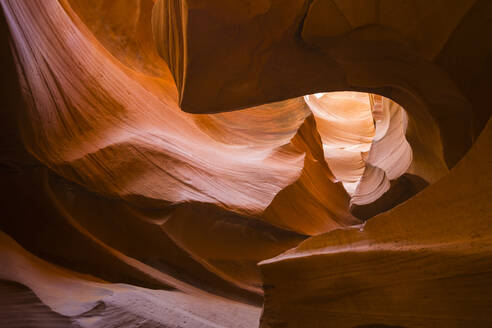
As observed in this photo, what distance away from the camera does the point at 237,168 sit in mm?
3783

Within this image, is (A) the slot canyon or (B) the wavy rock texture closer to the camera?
(B) the wavy rock texture

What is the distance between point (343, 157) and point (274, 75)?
13.5 ft

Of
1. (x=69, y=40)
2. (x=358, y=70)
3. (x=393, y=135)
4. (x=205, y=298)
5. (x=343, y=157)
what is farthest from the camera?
(x=343, y=157)

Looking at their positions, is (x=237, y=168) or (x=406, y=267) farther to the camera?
(x=237, y=168)

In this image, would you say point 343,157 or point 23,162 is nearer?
point 23,162

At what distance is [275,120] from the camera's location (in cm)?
486

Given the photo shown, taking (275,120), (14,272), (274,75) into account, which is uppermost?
(275,120)

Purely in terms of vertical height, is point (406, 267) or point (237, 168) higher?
point (237, 168)

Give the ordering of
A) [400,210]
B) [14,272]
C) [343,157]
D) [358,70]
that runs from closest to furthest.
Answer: [400,210], [358,70], [14,272], [343,157]

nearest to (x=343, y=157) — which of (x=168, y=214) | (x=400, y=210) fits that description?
(x=168, y=214)

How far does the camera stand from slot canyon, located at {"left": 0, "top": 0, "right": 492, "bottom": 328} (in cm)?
146

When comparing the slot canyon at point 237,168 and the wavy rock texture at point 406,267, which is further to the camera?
the slot canyon at point 237,168

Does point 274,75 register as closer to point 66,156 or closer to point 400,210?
point 400,210

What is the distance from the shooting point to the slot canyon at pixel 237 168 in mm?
1458
